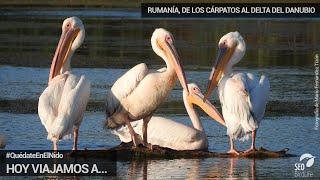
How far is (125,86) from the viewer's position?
11586mm

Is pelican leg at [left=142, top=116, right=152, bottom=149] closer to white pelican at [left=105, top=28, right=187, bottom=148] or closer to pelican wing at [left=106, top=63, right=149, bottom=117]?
white pelican at [left=105, top=28, right=187, bottom=148]

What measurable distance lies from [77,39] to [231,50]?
181 cm

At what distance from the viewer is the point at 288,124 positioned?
13484 mm

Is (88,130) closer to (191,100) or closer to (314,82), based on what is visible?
(191,100)

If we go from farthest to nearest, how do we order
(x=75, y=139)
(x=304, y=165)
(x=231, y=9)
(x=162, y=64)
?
(x=231, y=9), (x=162, y=64), (x=75, y=139), (x=304, y=165)

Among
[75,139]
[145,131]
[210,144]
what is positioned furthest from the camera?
[210,144]

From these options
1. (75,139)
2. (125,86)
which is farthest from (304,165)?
(75,139)

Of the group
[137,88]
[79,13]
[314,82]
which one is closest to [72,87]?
[137,88]

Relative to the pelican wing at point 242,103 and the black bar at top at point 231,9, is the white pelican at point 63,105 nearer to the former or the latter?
the pelican wing at point 242,103

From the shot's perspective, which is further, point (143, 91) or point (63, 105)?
point (143, 91)

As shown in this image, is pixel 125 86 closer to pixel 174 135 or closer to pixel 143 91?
pixel 143 91

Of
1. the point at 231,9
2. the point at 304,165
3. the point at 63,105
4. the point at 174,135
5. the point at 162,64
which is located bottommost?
the point at 304,165

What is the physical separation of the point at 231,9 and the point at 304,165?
21512mm

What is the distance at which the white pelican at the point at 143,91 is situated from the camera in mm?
11484
